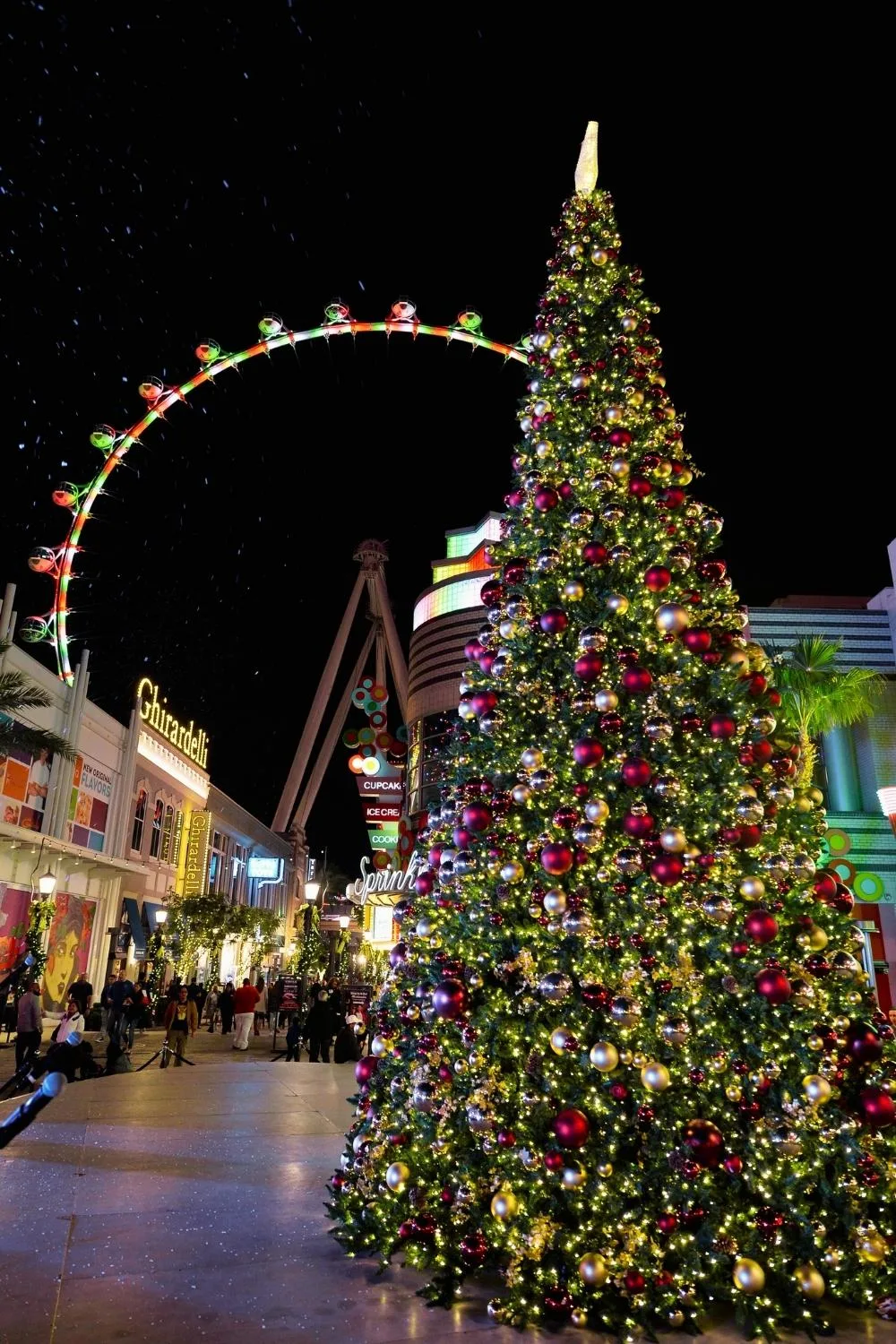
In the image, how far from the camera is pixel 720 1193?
13.0ft

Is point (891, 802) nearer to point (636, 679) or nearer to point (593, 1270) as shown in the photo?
point (636, 679)

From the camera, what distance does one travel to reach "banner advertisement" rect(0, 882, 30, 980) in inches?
793

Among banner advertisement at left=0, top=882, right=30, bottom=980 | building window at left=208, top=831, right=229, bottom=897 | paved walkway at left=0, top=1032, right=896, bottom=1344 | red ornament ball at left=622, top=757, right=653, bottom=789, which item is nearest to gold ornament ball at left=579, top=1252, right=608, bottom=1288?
paved walkway at left=0, top=1032, right=896, bottom=1344

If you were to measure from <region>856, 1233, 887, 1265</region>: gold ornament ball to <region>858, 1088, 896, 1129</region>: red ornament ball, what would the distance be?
17.9 inches

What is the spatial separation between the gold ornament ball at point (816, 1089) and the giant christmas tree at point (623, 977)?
0.6 inches

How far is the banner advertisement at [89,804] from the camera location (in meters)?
24.6

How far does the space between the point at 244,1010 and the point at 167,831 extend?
1692 cm

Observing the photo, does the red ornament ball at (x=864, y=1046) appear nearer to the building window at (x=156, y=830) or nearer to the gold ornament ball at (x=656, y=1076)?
the gold ornament ball at (x=656, y=1076)

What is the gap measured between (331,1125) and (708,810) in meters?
5.75

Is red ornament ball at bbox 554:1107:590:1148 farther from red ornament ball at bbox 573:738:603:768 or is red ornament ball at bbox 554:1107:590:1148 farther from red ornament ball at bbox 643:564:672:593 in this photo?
red ornament ball at bbox 643:564:672:593

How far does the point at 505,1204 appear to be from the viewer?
3965mm

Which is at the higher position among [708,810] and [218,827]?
[218,827]

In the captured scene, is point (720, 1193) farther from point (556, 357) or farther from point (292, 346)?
point (292, 346)

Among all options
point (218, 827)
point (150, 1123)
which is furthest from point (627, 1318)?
point (218, 827)
